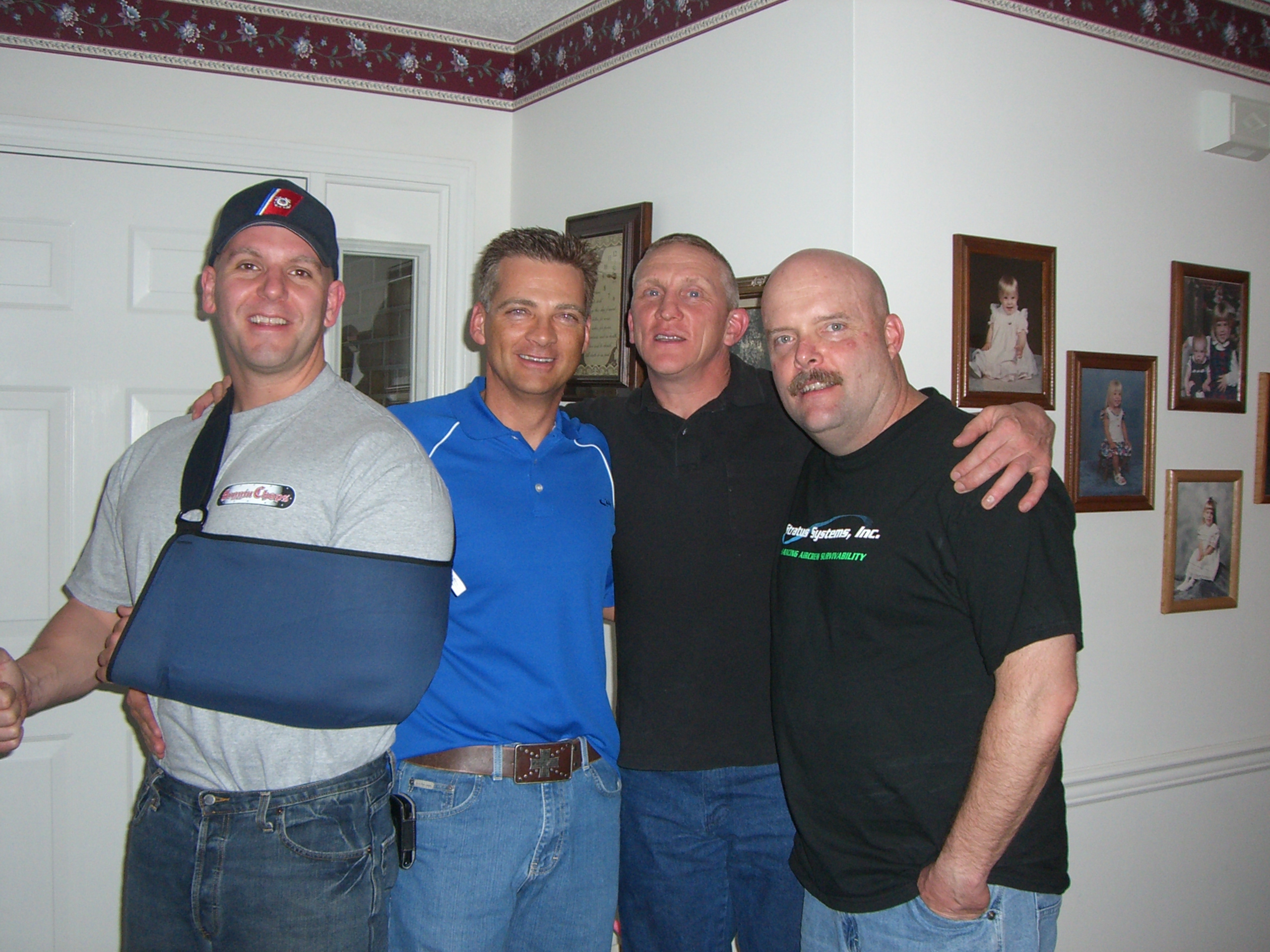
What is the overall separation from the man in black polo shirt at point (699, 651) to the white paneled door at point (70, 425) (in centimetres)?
151

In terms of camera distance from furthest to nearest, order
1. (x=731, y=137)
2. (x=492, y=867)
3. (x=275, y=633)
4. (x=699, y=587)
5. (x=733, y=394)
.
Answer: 1. (x=731, y=137)
2. (x=733, y=394)
3. (x=699, y=587)
4. (x=492, y=867)
5. (x=275, y=633)

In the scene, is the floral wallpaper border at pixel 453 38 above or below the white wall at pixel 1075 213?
above

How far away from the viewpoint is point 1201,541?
2.33 m

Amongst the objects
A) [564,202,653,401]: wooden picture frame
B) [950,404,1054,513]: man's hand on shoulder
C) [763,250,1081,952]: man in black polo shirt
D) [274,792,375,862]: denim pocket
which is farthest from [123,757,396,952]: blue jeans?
[564,202,653,401]: wooden picture frame

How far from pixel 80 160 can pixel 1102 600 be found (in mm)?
2719

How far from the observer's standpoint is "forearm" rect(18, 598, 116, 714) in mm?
1307

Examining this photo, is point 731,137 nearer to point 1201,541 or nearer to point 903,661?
point 903,661

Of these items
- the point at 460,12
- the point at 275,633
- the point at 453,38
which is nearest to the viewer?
the point at 275,633

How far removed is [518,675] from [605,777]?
0.75 ft

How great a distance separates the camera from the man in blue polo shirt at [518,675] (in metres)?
1.37

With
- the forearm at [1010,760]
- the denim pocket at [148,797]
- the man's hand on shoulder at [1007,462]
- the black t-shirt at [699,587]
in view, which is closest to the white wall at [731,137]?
the black t-shirt at [699,587]

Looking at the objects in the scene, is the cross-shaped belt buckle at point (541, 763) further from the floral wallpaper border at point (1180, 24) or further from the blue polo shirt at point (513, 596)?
the floral wallpaper border at point (1180, 24)

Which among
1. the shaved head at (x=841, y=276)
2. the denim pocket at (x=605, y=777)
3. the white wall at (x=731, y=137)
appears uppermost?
the white wall at (x=731, y=137)

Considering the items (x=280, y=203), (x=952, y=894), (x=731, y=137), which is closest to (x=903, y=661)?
(x=952, y=894)
